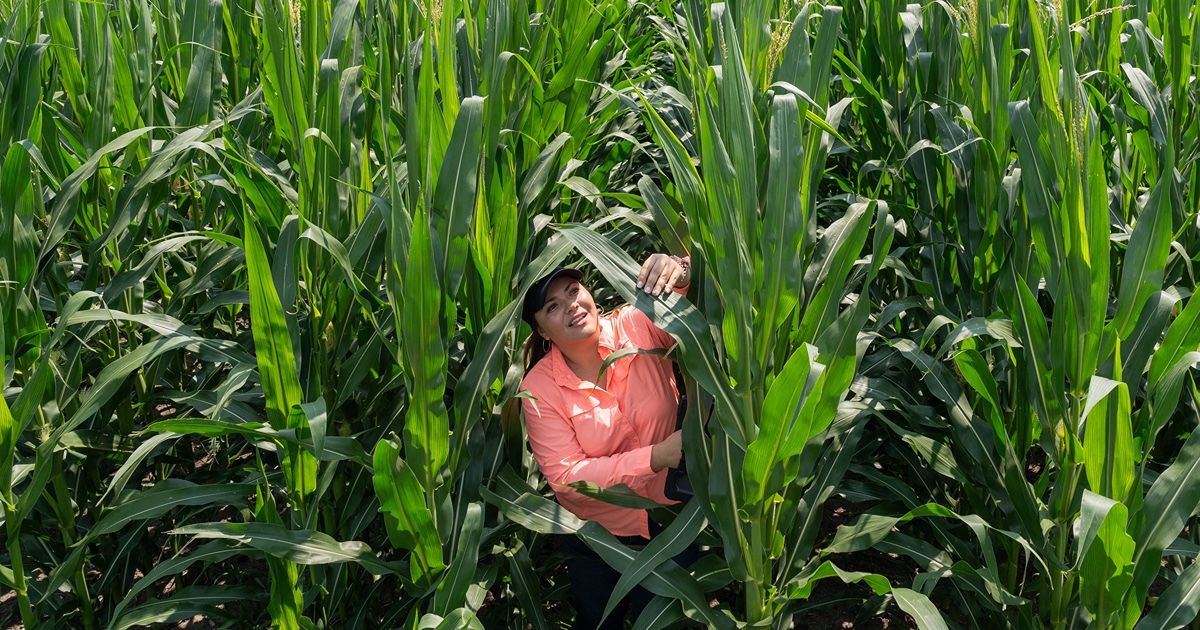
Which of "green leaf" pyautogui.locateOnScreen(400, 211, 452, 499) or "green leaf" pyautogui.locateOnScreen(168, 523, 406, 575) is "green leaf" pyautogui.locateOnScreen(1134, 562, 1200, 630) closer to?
"green leaf" pyautogui.locateOnScreen(400, 211, 452, 499)

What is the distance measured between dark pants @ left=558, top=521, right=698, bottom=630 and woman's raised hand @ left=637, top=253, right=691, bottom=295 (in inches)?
28.3

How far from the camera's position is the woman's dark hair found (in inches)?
91.7

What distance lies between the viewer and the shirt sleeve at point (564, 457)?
2088mm

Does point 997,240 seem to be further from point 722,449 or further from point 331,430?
point 331,430

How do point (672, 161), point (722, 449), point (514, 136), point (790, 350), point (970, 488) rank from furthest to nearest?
point (514, 136)
point (970, 488)
point (790, 350)
point (722, 449)
point (672, 161)

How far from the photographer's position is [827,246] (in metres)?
2.07

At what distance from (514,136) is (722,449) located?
1.13m

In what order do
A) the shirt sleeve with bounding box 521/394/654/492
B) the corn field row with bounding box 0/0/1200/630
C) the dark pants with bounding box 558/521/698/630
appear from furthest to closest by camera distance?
the dark pants with bounding box 558/521/698/630
the shirt sleeve with bounding box 521/394/654/492
the corn field row with bounding box 0/0/1200/630

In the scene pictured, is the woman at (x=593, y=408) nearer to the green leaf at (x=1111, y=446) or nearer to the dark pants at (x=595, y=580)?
the dark pants at (x=595, y=580)

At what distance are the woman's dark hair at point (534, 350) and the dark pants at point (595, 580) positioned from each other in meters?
0.42

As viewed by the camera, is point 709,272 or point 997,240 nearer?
point 709,272

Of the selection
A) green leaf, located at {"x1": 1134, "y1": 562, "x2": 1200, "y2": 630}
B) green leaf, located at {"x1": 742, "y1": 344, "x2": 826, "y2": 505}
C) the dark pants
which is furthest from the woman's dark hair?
green leaf, located at {"x1": 1134, "y1": 562, "x2": 1200, "y2": 630}

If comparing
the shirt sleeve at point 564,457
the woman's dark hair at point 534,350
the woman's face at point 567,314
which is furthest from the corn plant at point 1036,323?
the woman's dark hair at point 534,350

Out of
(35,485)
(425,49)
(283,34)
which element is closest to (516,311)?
(425,49)
